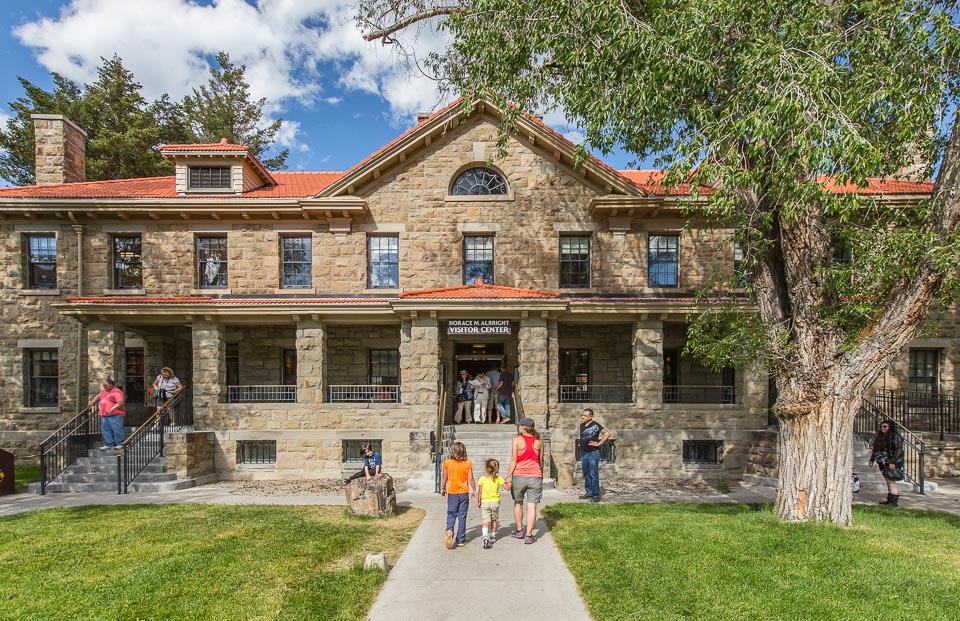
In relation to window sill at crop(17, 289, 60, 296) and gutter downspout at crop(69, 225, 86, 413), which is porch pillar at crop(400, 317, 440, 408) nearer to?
gutter downspout at crop(69, 225, 86, 413)

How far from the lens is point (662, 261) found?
15883mm

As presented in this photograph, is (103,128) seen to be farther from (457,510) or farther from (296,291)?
(457,510)

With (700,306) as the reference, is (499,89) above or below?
above

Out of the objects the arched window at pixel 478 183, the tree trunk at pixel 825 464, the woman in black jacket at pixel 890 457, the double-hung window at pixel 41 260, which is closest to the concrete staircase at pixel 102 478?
the double-hung window at pixel 41 260

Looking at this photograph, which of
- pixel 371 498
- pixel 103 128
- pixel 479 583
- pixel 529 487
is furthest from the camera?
pixel 103 128

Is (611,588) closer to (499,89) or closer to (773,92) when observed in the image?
(773,92)

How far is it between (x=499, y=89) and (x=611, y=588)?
27.5 feet

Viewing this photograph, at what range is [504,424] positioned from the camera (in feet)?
47.1

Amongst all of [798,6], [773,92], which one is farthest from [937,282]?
[798,6]

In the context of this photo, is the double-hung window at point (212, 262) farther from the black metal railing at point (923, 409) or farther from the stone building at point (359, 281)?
the black metal railing at point (923, 409)

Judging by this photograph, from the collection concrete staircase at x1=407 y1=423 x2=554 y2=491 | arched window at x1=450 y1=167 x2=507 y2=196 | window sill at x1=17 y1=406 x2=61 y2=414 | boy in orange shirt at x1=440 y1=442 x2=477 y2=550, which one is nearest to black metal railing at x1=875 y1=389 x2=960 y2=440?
concrete staircase at x1=407 y1=423 x2=554 y2=491

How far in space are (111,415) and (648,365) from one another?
1348 cm

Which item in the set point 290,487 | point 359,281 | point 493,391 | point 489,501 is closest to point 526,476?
point 489,501

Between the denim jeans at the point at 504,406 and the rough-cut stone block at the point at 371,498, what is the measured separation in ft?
18.3
